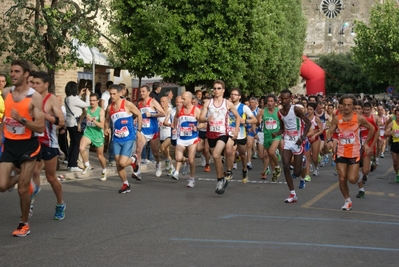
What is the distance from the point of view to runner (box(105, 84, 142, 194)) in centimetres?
1345

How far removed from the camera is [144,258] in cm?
746

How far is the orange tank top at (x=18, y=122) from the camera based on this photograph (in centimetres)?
894

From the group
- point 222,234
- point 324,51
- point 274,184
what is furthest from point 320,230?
point 324,51

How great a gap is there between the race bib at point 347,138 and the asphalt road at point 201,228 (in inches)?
41.4

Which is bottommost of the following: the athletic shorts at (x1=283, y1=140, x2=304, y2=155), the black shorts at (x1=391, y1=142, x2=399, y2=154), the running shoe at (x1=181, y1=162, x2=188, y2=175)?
the running shoe at (x1=181, y1=162, x2=188, y2=175)

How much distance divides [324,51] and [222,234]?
91332mm

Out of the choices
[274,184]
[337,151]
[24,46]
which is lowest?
[274,184]

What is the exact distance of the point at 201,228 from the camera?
30.8ft

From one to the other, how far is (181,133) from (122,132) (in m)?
1.70

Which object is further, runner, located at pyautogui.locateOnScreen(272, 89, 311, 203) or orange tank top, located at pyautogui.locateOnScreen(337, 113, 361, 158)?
runner, located at pyautogui.locateOnScreen(272, 89, 311, 203)

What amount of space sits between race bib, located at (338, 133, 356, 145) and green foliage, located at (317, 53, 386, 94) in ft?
232

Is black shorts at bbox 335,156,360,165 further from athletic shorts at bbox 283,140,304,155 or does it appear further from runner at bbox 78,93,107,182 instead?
runner at bbox 78,93,107,182

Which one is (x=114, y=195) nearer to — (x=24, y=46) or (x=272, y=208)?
(x=272, y=208)

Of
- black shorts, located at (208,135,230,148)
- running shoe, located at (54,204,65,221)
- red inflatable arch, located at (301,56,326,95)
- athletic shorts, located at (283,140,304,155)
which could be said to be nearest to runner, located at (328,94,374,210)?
athletic shorts, located at (283,140,304,155)
